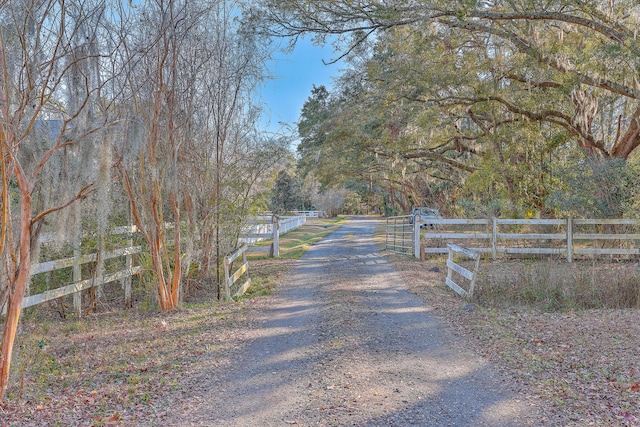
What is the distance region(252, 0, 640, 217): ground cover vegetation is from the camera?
10.3 m

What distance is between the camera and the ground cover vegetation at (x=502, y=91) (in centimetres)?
1033

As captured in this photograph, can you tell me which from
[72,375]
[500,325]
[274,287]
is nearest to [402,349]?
[500,325]

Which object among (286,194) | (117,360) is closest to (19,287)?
(117,360)

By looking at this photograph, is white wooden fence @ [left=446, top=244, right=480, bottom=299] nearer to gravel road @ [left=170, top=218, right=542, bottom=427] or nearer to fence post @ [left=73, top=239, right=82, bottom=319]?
gravel road @ [left=170, top=218, right=542, bottom=427]

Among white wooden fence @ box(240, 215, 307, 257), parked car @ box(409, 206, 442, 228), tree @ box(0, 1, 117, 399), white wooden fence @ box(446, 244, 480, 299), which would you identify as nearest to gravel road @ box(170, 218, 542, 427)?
white wooden fence @ box(446, 244, 480, 299)

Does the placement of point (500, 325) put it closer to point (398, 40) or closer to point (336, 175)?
point (398, 40)

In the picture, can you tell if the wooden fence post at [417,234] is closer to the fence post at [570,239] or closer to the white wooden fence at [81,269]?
the fence post at [570,239]

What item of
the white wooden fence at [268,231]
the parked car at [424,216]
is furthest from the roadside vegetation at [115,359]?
the parked car at [424,216]

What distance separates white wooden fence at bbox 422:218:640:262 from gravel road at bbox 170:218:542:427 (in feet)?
23.1

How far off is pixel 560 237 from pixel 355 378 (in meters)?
11.7

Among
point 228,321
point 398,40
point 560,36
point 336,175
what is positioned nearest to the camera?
point 228,321

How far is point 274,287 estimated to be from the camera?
1060 cm

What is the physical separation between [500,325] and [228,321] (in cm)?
412

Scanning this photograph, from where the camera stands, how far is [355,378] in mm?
4742
